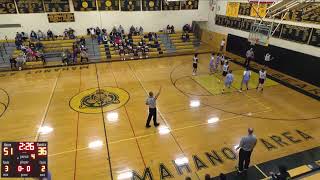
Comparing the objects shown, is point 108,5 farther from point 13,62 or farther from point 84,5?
point 13,62

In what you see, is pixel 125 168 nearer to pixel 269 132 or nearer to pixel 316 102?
pixel 269 132

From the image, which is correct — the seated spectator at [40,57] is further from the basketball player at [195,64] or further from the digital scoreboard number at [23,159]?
the digital scoreboard number at [23,159]

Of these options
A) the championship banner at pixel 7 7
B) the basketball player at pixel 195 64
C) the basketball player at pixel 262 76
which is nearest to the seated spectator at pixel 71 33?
the championship banner at pixel 7 7

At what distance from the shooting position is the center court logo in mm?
11466

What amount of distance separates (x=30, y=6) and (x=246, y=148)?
21687 millimetres

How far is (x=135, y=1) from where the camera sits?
74.4 ft

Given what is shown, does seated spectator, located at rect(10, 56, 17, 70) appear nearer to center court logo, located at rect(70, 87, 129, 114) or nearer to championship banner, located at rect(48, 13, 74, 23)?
championship banner, located at rect(48, 13, 74, 23)

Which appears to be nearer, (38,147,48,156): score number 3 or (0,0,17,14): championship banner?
(38,147,48,156): score number 3

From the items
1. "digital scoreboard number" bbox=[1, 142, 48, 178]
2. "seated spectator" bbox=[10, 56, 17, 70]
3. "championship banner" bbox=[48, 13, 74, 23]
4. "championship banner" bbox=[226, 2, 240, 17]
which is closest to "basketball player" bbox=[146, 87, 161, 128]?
"digital scoreboard number" bbox=[1, 142, 48, 178]

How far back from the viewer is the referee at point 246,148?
659cm

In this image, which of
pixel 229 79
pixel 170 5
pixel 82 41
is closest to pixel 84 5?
pixel 82 41

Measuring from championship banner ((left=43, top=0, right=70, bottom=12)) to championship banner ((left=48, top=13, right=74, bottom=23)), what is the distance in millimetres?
371

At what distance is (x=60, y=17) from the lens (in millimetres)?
21297

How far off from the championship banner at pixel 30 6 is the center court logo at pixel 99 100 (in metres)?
12.1
